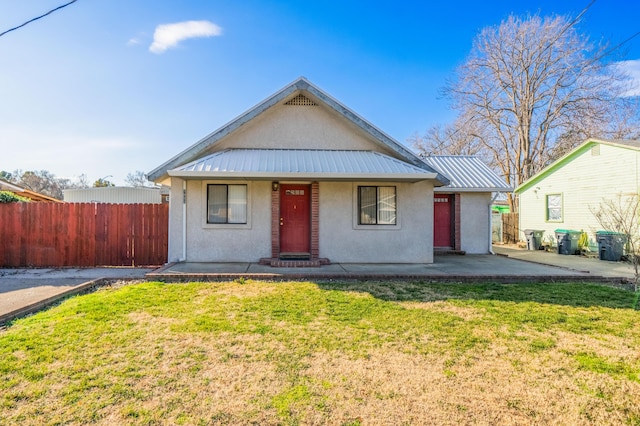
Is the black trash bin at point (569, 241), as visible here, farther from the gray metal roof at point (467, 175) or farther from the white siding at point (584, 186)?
the gray metal roof at point (467, 175)

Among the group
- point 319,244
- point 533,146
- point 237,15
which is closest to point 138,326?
point 319,244

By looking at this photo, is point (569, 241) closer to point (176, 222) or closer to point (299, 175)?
point (299, 175)

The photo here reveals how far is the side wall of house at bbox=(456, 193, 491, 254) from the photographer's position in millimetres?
14500

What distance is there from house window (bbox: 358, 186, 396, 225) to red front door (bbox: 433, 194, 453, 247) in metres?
4.24

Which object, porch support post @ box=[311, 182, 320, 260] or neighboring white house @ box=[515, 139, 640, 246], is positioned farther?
neighboring white house @ box=[515, 139, 640, 246]

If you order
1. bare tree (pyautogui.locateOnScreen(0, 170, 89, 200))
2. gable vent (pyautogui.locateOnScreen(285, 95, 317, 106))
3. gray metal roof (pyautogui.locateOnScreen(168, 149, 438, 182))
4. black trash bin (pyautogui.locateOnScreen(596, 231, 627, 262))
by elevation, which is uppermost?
bare tree (pyautogui.locateOnScreen(0, 170, 89, 200))

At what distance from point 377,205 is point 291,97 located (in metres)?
4.68

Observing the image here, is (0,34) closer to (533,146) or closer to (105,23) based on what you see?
(105,23)

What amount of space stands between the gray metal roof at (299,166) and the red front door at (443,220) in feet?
15.5

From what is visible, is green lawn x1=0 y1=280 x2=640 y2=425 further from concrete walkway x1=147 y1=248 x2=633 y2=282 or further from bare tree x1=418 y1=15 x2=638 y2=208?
bare tree x1=418 y1=15 x2=638 y2=208

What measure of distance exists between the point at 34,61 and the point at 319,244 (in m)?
9.70

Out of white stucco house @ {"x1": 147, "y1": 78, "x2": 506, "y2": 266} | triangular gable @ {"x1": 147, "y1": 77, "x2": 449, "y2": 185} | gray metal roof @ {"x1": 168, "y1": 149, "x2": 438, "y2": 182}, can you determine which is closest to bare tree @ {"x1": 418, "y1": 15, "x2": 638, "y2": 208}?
triangular gable @ {"x1": 147, "y1": 77, "x2": 449, "y2": 185}

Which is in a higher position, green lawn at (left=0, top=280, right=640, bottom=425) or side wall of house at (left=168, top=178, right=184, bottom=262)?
side wall of house at (left=168, top=178, right=184, bottom=262)

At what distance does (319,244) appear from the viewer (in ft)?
36.2
